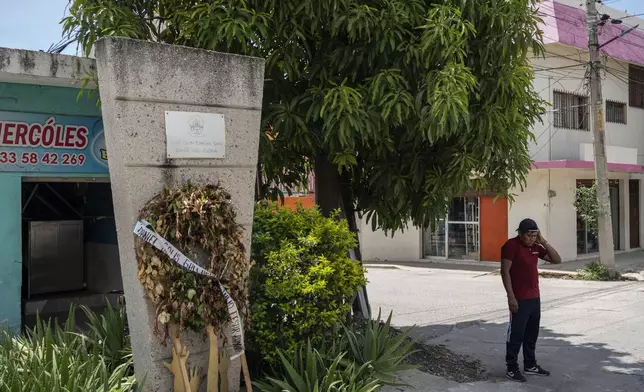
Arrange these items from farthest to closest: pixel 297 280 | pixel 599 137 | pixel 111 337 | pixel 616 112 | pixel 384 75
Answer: pixel 616 112 → pixel 599 137 → pixel 384 75 → pixel 111 337 → pixel 297 280

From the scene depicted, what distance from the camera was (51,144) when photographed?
24.2ft

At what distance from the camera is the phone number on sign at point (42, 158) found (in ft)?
23.1

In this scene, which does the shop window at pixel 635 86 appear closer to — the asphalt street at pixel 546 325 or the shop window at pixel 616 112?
the shop window at pixel 616 112

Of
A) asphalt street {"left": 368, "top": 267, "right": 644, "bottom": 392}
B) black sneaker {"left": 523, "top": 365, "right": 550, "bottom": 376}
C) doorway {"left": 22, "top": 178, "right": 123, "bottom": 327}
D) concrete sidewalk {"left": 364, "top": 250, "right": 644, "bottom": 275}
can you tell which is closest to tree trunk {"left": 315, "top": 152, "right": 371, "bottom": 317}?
asphalt street {"left": 368, "top": 267, "right": 644, "bottom": 392}

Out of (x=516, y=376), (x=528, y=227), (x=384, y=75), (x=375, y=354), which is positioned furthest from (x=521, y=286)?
(x=384, y=75)

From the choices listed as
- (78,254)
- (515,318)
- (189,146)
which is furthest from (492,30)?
(78,254)

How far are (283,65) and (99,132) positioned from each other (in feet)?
9.52

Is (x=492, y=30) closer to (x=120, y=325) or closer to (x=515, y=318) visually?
→ (x=515, y=318)

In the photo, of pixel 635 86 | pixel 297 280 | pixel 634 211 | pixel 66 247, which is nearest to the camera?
pixel 297 280

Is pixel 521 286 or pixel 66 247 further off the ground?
pixel 66 247

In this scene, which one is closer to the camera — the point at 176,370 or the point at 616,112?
the point at 176,370

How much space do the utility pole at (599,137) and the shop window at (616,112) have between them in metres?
6.45

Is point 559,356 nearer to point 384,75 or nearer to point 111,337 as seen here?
point 384,75

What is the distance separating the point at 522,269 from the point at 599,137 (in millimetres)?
9832
